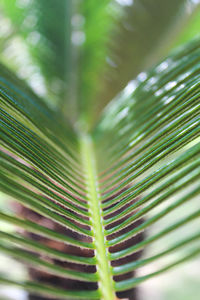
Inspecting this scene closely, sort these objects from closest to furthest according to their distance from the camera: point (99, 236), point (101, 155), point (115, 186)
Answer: point (99, 236) < point (115, 186) < point (101, 155)

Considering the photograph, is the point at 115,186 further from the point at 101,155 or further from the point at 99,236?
the point at 101,155

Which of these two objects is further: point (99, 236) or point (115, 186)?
point (115, 186)

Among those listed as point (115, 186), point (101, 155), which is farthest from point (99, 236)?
point (101, 155)

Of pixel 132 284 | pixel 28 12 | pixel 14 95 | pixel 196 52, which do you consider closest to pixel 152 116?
pixel 196 52

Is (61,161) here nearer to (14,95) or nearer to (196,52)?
(14,95)

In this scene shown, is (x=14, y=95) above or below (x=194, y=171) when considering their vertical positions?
above

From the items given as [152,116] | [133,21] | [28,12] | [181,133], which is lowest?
[181,133]
